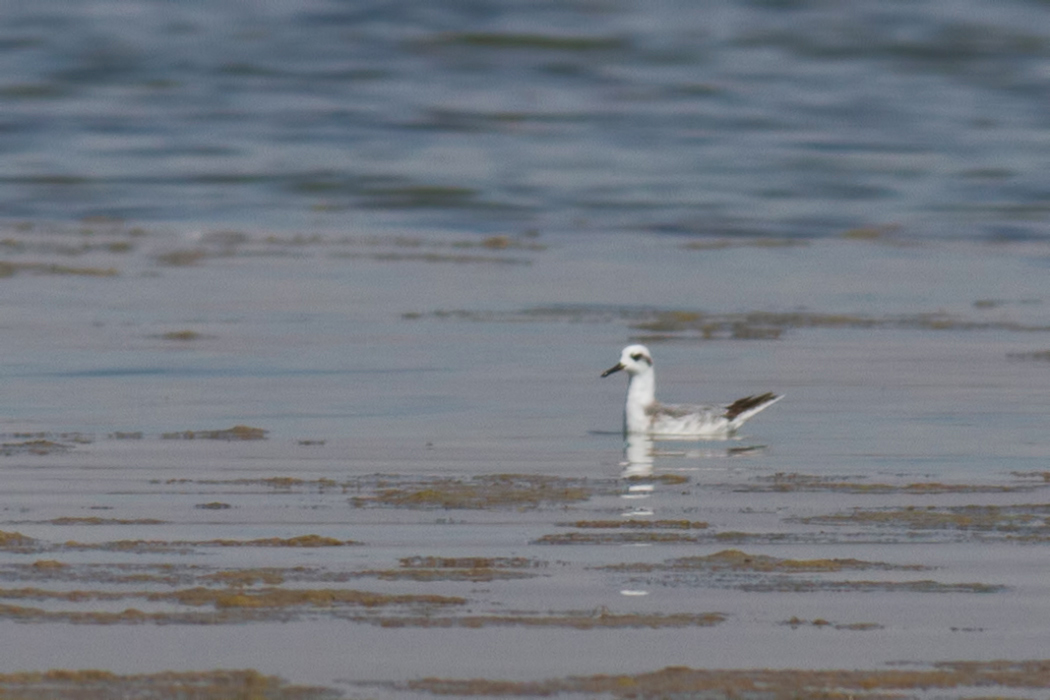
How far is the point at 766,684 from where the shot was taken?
6895 mm

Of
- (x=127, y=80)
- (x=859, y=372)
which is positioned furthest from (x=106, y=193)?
(x=859, y=372)

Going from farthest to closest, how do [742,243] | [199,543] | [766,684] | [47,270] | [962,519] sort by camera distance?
[742,243]
[47,270]
[962,519]
[199,543]
[766,684]

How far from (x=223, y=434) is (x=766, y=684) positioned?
6.42m

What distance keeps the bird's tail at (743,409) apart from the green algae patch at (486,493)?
9.56ft

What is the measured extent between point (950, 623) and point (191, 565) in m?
2.89

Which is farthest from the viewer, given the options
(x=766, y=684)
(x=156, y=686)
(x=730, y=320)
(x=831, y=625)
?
(x=730, y=320)

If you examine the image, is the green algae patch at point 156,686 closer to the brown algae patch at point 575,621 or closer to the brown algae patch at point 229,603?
the brown algae patch at point 229,603

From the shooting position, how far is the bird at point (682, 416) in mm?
14031

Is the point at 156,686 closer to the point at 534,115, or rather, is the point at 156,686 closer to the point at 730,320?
the point at 730,320

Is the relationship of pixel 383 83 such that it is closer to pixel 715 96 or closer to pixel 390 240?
pixel 715 96

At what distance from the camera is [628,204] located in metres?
30.0

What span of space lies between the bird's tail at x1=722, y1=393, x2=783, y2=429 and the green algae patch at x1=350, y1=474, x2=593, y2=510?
2.91 m

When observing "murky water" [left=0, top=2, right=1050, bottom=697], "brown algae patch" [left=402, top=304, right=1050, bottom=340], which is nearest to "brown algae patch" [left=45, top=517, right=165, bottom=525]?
"murky water" [left=0, top=2, right=1050, bottom=697]

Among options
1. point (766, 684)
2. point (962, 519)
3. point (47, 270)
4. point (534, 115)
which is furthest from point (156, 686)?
point (534, 115)
